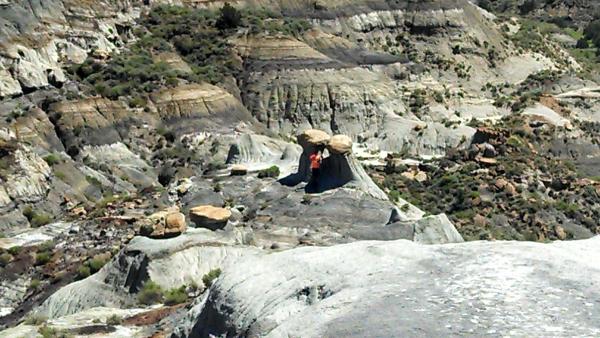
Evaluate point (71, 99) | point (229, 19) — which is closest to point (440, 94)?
point (229, 19)

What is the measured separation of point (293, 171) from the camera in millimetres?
40469

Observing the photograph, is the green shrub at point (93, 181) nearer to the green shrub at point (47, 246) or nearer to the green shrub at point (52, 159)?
the green shrub at point (52, 159)

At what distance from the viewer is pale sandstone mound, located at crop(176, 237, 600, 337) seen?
13.0 meters

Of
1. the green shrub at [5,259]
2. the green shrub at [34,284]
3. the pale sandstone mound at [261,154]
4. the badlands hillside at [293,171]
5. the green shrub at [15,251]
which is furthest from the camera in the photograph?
the pale sandstone mound at [261,154]

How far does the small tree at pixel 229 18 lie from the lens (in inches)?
2704

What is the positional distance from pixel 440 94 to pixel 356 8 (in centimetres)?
1267

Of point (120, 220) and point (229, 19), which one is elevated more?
point (229, 19)

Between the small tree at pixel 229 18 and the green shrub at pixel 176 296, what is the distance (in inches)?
1731

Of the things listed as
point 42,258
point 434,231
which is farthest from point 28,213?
point 434,231

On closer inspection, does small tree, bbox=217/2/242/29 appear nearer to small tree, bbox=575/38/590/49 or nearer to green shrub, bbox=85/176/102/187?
green shrub, bbox=85/176/102/187

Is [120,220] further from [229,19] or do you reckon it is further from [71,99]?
[229,19]

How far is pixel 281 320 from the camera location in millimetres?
14922

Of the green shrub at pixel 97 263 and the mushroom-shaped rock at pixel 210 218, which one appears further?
the mushroom-shaped rock at pixel 210 218

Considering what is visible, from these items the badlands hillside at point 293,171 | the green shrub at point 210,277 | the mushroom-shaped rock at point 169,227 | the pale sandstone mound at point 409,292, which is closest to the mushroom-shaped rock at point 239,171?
the badlands hillside at point 293,171
